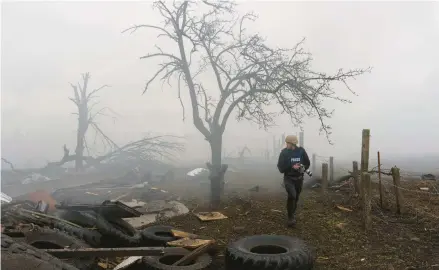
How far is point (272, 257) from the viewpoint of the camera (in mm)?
5105

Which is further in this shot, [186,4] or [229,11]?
[229,11]

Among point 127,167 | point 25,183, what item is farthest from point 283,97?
point 25,183

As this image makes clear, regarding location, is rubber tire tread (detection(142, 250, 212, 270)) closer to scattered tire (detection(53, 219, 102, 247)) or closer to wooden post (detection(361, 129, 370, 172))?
scattered tire (detection(53, 219, 102, 247))

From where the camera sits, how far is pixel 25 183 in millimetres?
18578

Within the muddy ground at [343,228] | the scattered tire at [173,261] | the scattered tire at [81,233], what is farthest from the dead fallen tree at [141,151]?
the scattered tire at [173,261]

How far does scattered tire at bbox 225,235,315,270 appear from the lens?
16.6 feet

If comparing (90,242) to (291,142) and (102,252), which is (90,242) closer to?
(102,252)

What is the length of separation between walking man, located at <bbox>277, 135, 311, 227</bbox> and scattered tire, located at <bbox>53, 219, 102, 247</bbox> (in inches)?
166

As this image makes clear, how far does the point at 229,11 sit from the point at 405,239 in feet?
34.2

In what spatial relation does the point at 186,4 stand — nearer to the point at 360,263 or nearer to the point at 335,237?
the point at 335,237

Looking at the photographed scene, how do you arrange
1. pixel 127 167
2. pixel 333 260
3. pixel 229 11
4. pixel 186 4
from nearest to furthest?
1. pixel 333 260
2. pixel 186 4
3. pixel 229 11
4. pixel 127 167

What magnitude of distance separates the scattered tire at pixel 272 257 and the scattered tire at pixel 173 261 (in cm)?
44

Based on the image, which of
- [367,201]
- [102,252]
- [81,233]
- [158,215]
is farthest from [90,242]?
[367,201]

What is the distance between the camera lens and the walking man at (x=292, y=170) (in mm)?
7773
